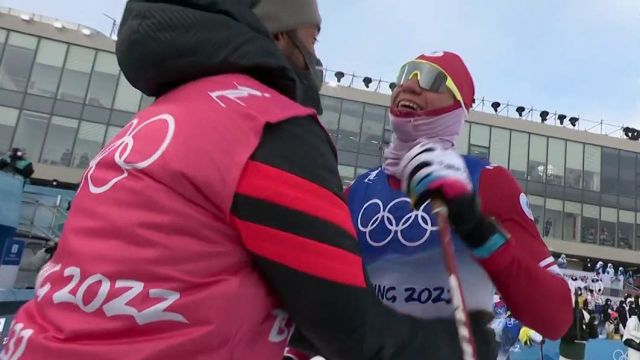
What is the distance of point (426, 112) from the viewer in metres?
1.92

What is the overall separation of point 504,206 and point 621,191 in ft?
102

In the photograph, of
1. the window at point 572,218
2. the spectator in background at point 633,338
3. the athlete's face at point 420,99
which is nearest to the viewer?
the athlete's face at point 420,99

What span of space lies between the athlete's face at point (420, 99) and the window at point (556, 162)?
2790 centimetres

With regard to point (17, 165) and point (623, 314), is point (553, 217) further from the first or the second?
point (17, 165)

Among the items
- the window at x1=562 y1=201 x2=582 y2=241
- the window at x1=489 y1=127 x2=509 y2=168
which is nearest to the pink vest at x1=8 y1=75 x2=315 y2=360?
the window at x1=489 y1=127 x2=509 y2=168

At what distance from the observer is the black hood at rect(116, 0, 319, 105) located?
93 centimetres

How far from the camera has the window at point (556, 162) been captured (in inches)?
1077

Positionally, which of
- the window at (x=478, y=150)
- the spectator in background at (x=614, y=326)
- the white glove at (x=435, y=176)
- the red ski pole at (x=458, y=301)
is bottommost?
the spectator in background at (x=614, y=326)

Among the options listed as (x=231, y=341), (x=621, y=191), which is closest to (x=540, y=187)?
(x=621, y=191)

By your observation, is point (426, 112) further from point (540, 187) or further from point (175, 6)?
point (540, 187)

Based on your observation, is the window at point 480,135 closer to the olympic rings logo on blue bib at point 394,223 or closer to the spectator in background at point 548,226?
the spectator in background at point 548,226

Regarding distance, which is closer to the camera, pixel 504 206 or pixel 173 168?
pixel 173 168

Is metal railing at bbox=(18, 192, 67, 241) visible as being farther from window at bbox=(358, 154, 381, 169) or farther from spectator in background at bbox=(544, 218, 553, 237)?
spectator in background at bbox=(544, 218, 553, 237)

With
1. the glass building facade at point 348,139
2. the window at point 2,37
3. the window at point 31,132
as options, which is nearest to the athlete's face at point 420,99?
the glass building facade at point 348,139
